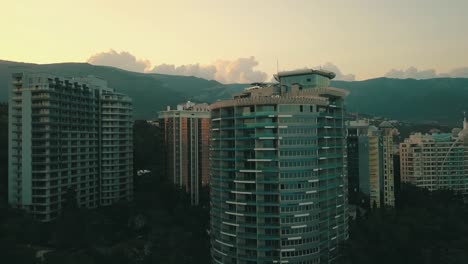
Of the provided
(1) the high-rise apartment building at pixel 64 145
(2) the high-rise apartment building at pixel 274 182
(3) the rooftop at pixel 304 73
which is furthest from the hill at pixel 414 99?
(2) the high-rise apartment building at pixel 274 182

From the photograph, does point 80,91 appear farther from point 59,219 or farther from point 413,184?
point 413,184

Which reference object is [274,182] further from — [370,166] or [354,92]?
[354,92]

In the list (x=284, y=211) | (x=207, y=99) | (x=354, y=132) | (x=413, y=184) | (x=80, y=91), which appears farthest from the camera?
(x=207, y=99)

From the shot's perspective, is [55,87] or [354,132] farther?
[354,132]

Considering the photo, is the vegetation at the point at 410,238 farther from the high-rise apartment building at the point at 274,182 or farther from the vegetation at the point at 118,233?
the vegetation at the point at 118,233

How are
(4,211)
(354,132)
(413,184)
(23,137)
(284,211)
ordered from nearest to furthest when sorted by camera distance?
(284,211)
(4,211)
(23,137)
(354,132)
(413,184)

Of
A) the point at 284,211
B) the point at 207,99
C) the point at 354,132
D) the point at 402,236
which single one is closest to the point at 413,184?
the point at 354,132
